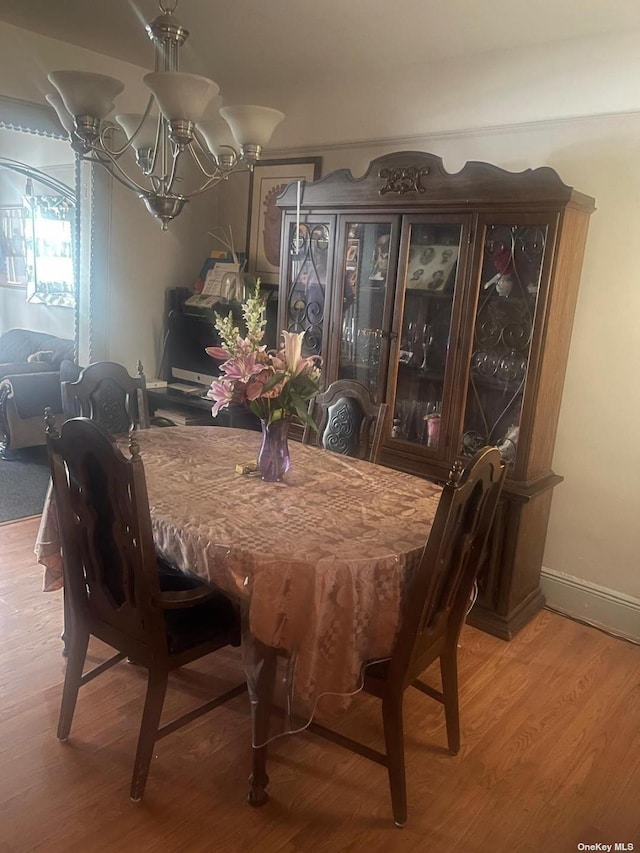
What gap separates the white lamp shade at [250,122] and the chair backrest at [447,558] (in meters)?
1.33

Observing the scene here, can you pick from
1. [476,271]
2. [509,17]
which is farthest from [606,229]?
[509,17]

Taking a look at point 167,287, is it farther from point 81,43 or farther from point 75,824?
point 75,824

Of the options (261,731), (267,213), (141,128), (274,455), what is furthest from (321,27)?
(261,731)

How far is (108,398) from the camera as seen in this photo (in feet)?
9.61

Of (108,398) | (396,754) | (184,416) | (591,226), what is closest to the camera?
(396,754)

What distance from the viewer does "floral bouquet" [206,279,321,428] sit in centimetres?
205

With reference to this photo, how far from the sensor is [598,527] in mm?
2967

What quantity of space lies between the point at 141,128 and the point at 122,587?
1.65 meters

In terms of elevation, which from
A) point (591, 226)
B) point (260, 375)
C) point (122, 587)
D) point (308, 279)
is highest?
point (591, 226)

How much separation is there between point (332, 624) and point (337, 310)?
6.26 ft

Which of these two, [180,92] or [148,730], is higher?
[180,92]

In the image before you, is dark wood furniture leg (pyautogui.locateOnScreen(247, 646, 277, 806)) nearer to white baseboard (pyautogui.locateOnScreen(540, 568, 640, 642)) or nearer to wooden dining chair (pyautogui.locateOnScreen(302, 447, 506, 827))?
wooden dining chair (pyautogui.locateOnScreen(302, 447, 506, 827))

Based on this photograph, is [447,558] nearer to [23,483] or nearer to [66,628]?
[66,628]

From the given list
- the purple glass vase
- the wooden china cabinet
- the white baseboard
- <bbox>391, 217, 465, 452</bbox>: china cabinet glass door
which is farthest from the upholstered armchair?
the white baseboard
